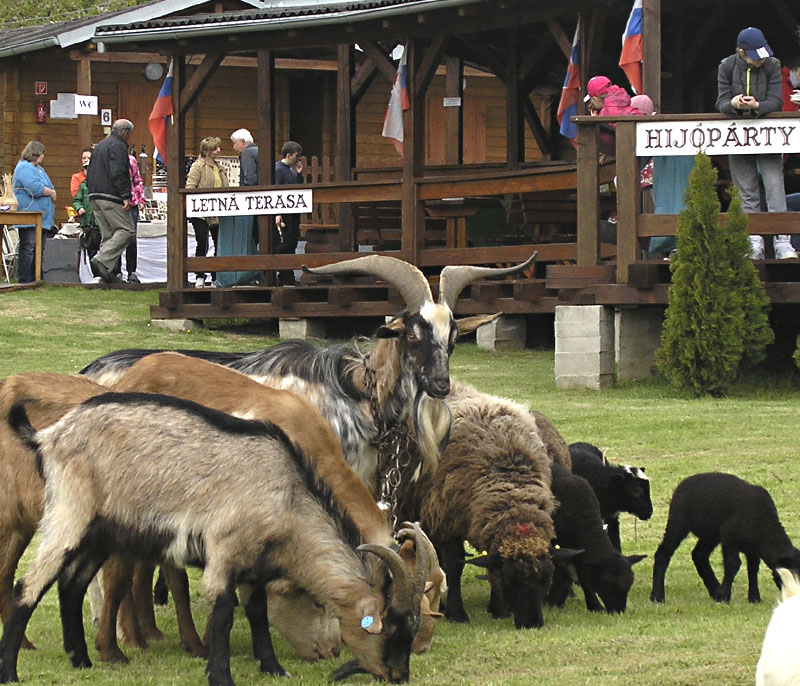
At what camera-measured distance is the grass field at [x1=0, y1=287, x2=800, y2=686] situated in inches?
264

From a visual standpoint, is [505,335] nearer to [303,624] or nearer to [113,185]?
[113,185]

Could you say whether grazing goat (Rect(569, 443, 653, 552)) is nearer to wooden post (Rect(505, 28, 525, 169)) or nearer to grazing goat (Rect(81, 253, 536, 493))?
grazing goat (Rect(81, 253, 536, 493))

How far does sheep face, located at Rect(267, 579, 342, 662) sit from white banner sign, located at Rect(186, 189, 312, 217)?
12281mm

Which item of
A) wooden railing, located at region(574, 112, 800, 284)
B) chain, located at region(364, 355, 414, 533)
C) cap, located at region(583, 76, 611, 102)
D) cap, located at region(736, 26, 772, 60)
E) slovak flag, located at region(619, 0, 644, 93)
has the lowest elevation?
chain, located at region(364, 355, 414, 533)

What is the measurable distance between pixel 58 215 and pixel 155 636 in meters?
24.0

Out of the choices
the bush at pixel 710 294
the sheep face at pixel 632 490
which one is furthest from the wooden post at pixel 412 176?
the sheep face at pixel 632 490

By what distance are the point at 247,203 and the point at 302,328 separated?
70.0 inches

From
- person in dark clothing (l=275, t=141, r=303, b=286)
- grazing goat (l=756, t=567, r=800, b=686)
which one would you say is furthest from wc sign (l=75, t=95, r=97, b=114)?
grazing goat (l=756, t=567, r=800, b=686)

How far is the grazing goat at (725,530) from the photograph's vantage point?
828 centimetres

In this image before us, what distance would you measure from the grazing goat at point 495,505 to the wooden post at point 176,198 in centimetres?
1204

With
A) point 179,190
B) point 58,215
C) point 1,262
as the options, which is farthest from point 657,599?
point 58,215

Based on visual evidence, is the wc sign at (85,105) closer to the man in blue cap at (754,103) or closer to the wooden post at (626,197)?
the wooden post at (626,197)

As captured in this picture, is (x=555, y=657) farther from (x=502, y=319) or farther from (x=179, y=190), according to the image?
(x=179, y=190)

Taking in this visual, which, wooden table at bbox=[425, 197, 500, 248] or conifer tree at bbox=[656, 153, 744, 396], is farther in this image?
wooden table at bbox=[425, 197, 500, 248]
